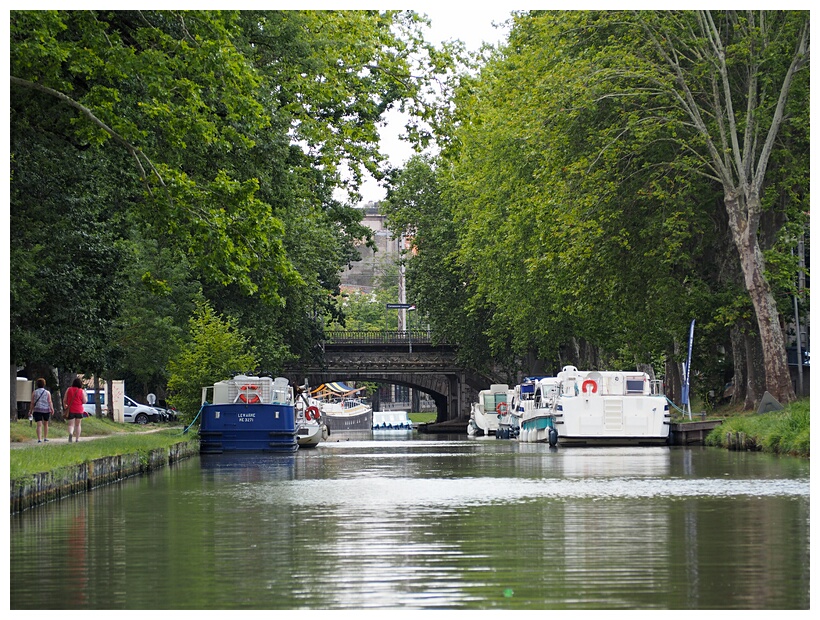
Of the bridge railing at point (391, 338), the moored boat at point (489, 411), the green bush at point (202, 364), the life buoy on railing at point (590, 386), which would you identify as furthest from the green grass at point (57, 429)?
the bridge railing at point (391, 338)

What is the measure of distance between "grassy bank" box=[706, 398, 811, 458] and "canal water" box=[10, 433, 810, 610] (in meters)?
5.01

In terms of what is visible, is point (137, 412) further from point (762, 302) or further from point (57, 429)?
point (762, 302)

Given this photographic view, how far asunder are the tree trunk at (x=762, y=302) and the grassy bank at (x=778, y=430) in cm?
163

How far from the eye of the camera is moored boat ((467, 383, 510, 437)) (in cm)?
7575

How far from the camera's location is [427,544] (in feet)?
46.9

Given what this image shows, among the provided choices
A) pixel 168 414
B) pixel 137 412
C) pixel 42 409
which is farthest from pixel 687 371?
pixel 168 414

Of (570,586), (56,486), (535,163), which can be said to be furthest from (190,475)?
(535,163)

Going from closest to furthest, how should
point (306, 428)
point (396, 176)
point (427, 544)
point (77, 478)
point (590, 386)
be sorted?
point (427, 544)
point (77, 478)
point (396, 176)
point (590, 386)
point (306, 428)

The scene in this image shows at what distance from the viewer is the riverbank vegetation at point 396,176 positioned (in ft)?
79.5

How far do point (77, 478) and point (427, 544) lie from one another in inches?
417

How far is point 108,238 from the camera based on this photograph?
39.4 metres
